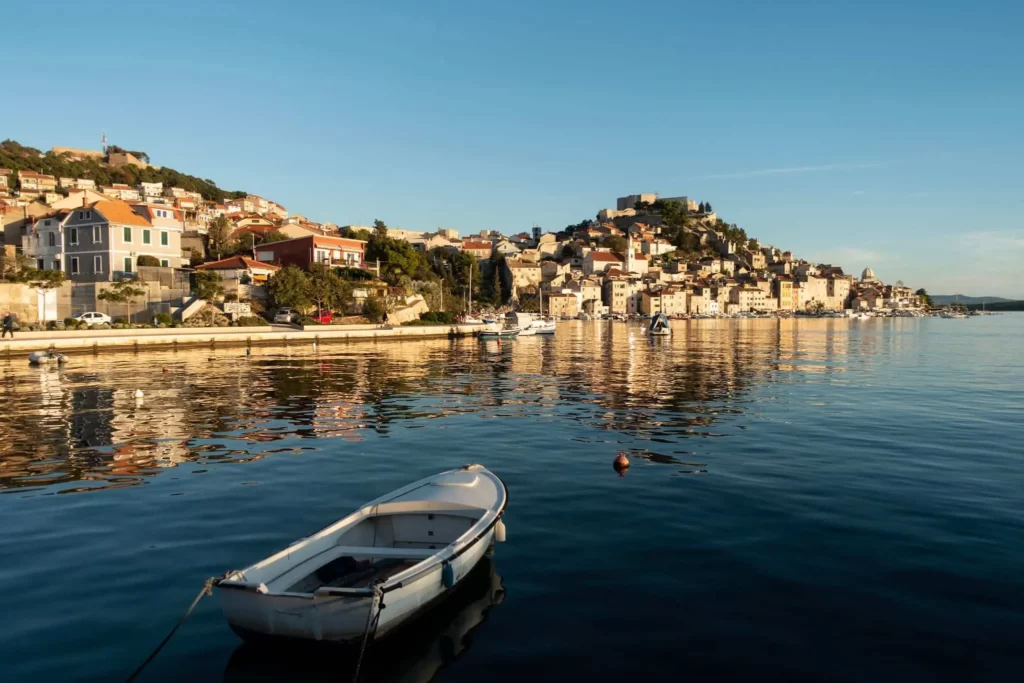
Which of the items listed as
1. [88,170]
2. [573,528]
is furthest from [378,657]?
[88,170]

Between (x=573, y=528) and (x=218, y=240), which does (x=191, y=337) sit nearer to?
(x=218, y=240)

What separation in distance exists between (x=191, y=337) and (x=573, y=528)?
46.9 metres

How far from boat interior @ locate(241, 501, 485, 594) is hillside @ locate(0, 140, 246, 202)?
139172 mm

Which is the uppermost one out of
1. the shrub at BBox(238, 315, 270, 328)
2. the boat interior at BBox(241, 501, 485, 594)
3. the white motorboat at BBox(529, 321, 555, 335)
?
the shrub at BBox(238, 315, 270, 328)

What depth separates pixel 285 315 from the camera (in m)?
64.7

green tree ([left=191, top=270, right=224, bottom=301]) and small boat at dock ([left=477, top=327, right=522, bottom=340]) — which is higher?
green tree ([left=191, top=270, right=224, bottom=301])

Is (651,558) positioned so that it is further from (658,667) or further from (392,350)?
(392,350)

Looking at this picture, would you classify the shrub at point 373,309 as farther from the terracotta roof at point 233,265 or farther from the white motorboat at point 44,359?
the white motorboat at point 44,359

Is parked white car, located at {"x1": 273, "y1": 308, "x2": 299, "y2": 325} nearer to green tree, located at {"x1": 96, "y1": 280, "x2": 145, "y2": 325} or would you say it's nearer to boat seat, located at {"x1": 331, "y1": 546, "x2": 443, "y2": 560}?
green tree, located at {"x1": 96, "y1": 280, "x2": 145, "y2": 325}

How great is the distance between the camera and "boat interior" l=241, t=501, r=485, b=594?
7477 millimetres

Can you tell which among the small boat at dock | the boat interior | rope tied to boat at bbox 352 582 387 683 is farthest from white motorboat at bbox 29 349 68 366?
the small boat at dock

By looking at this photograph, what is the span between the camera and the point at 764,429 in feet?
66.6

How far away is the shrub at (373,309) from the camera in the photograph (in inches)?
2835

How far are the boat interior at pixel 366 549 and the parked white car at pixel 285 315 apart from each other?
191 feet
